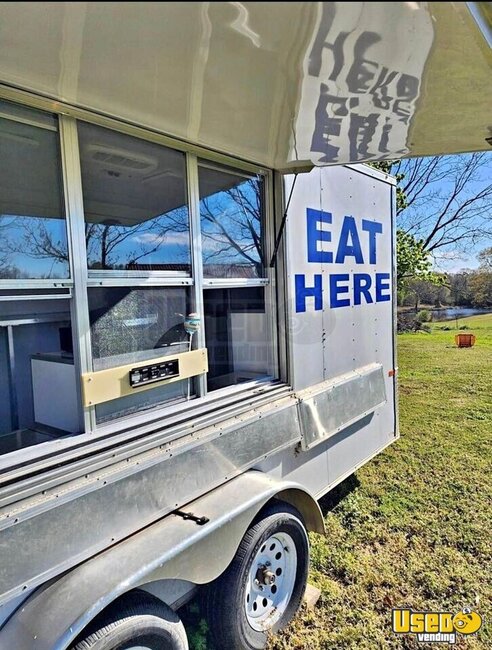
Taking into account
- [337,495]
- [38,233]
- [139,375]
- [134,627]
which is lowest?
[337,495]

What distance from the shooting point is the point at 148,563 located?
1.64m

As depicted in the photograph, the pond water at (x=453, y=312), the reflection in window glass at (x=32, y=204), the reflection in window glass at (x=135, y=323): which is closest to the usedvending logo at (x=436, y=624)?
the reflection in window glass at (x=135, y=323)

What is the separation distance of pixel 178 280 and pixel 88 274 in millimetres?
487

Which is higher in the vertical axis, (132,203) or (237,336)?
(132,203)

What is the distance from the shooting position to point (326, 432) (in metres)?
2.86

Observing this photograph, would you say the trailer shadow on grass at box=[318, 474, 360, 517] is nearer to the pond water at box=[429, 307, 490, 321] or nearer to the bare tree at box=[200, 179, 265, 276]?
the bare tree at box=[200, 179, 265, 276]

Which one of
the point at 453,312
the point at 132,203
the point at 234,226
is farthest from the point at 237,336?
the point at 453,312

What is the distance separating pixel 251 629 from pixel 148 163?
2.36m

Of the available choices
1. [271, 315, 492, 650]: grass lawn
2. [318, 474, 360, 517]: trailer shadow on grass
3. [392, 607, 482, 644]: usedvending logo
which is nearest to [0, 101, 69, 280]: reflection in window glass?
[271, 315, 492, 650]: grass lawn

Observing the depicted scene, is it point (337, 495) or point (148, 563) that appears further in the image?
point (337, 495)

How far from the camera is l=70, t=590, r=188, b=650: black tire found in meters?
1.51

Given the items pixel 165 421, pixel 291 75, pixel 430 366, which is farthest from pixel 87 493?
pixel 430 366

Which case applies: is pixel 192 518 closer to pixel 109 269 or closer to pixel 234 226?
pixel 109 269

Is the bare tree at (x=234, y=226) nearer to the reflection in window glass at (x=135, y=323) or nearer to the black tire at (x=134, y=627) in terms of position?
the reflection in window glass at (x=135, y=323)
